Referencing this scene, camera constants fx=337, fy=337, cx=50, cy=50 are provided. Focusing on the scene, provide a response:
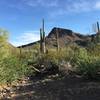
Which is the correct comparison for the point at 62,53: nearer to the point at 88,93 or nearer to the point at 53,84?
the point at 53,84

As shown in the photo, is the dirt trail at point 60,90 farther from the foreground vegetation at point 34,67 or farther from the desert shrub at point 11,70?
the desert shrub at point 11,70

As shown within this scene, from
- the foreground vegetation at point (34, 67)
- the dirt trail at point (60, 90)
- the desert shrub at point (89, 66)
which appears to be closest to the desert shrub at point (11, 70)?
the foreground vegetation at point (34, 67)

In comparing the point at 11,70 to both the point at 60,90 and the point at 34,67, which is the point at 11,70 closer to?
the point at 60,90

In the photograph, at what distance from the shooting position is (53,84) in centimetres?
1305

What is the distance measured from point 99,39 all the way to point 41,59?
12.3 feet

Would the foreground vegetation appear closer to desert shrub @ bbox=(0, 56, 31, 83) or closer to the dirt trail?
desert shrub @ bbox=(0, 56, 31, 83)

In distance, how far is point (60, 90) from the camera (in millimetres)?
11711

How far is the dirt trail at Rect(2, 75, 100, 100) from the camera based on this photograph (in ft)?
35.2

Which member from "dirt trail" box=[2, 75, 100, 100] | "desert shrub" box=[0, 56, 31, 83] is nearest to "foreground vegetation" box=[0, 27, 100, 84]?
"desert shrub" box=[0, 56, 31, 83]

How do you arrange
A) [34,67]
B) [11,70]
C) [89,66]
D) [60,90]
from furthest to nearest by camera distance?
[34,67]
[11,70]
[89,66]
[60,90]

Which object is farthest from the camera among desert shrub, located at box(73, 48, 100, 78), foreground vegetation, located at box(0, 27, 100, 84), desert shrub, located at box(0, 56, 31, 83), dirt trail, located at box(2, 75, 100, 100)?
desert shrub, located at box(0, 56, 31, 83)

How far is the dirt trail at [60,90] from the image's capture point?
1074 centimetres

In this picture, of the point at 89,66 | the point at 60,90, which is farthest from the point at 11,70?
the point at 60,90

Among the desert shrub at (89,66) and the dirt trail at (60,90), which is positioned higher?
the desert shrub at (89,66)
